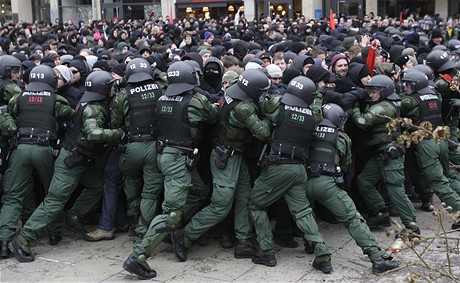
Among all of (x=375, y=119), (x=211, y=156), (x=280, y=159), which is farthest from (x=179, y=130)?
(x=375, y=119)

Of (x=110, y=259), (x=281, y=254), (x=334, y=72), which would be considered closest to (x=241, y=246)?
(x=281, y=254)

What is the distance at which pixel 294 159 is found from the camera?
22.8 feet

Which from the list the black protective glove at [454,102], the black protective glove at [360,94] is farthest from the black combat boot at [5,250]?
the black protective glove at [454,102]

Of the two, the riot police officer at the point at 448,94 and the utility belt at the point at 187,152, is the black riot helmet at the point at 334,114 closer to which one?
the utility belt at the point at 187,152

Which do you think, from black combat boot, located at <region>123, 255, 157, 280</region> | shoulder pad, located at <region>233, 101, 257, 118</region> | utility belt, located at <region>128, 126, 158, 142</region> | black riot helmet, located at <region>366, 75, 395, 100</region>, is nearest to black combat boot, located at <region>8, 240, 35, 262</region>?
black combat boot, located at <region>123, 255, 157, 280</region>

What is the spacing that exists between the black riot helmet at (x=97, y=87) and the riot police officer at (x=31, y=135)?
329mm

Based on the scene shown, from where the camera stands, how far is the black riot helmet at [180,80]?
23.5 feet

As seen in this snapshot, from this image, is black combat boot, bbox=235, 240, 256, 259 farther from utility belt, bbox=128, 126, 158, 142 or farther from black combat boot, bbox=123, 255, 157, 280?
utility belt, bbox=128, 126, 158, 142

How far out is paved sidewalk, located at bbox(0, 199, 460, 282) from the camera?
684cm

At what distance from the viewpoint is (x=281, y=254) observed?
7.54 meters

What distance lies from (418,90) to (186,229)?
3.21 metres

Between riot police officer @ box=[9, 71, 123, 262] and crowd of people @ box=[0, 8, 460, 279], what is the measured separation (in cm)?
1

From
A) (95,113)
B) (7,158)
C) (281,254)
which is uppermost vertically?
(95,113)

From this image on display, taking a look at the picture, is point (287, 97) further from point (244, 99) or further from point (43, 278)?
point (43, 278)
